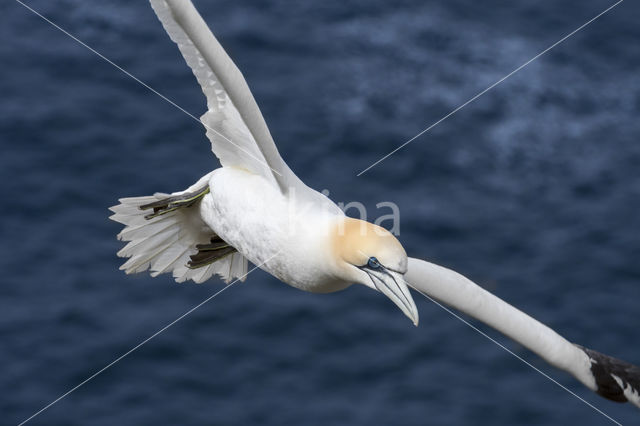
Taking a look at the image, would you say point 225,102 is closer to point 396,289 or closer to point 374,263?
point 374,263

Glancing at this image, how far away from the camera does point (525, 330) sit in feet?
56.3

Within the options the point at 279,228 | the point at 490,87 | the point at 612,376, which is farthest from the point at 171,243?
the point at 490,87

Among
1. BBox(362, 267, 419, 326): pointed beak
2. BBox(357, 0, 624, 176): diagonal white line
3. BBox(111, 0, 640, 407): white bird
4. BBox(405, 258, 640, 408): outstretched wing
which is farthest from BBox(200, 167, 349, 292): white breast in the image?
BBox(357, 0, 624, 176): diagonal white line

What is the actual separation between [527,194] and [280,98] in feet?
23.8

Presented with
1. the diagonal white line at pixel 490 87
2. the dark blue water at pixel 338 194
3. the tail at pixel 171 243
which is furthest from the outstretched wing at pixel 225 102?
the diagonal white line at pixel 490 87

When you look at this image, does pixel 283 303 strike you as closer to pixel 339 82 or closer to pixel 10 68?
pixel 339 82

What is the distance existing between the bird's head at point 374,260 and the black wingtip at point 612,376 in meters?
4.14

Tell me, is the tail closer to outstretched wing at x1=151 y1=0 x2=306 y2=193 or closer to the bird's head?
outstretched wing at x1=151 y1=0 x2=306 y2=193

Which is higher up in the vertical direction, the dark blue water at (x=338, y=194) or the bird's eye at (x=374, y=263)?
the dark blue water at (x=338, y=194)

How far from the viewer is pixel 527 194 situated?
3788cm

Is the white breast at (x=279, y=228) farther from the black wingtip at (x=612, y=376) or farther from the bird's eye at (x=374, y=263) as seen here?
the black wingtip at (x=612, y=376)

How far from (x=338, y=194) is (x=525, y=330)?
18.8 m

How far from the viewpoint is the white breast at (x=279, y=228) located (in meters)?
15.8

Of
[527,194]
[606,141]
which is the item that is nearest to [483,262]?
[527,194]
